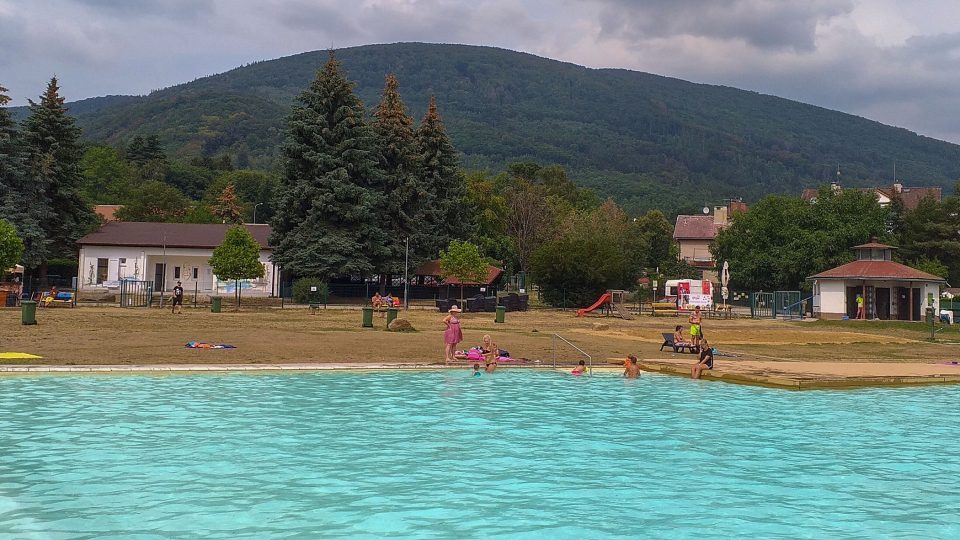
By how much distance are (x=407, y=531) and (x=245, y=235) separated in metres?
43.8

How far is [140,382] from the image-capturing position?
18438mm

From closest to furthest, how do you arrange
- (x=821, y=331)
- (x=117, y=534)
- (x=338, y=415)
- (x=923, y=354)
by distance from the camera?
(x=117, y=534), (x=338, y=415), (x=923, y=354), (x=821, y=331)

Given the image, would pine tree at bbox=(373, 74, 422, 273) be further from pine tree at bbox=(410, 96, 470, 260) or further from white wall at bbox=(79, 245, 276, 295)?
white wall at bbox=(79, 245, 276, 295)

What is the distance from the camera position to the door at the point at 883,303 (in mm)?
52875

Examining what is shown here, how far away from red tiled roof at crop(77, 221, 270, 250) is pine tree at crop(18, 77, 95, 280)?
171 centimetres

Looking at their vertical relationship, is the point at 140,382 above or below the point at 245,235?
below

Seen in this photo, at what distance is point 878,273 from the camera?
170ft

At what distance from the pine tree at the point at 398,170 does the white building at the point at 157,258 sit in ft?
35.4

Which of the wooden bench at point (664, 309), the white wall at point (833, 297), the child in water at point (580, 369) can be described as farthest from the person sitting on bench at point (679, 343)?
the white wall at point (833, 297)

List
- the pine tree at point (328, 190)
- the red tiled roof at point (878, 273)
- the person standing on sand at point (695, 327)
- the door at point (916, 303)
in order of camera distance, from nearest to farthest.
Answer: the person standing on sand at point (695, 327) → the red tiled roof at point (878, 273) → the door at point (916, 303) → the pine tree at point (328, 190)

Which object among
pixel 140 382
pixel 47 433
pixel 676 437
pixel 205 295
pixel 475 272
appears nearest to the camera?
pixel 47 433

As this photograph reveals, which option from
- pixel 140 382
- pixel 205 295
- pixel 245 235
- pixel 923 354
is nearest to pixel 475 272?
pixel 245 235

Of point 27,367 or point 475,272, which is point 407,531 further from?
point 475,272

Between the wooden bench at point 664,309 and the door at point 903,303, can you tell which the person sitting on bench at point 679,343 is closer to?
the wooden bench at point 664,309
